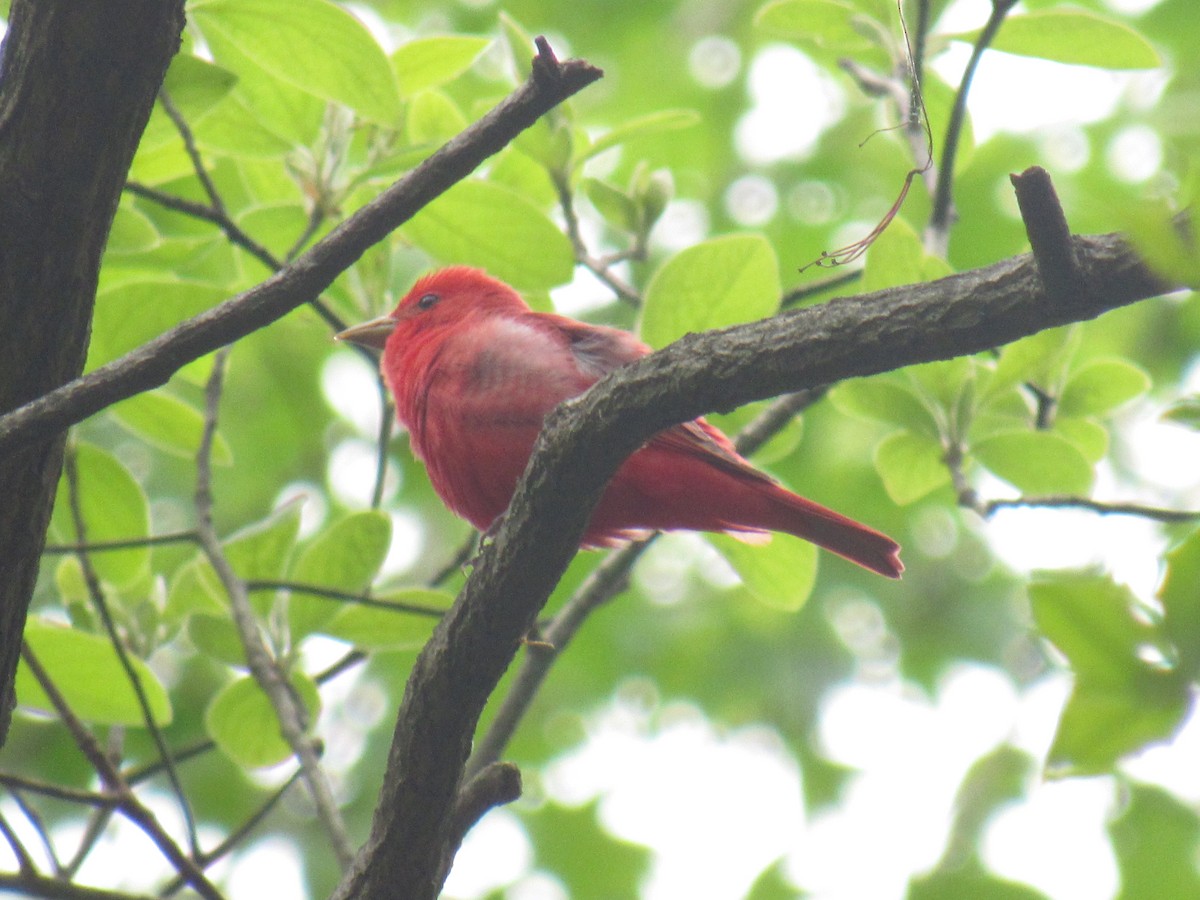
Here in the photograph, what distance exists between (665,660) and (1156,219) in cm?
706

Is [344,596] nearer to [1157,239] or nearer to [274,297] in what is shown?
[274,297]

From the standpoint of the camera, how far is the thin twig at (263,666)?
3.16 metres

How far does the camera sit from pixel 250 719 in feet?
11.7

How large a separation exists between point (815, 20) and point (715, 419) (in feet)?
3.76

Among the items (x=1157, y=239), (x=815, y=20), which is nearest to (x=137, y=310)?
(x=815, y=20)

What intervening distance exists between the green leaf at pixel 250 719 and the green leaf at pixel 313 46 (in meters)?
1.50

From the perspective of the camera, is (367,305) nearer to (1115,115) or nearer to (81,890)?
(81,890)

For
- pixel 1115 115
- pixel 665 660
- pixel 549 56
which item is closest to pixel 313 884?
pixel 665 660

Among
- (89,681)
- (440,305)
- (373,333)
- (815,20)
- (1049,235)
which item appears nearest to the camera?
(1049,235)

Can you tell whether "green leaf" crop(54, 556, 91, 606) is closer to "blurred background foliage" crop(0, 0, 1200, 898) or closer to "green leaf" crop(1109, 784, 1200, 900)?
"blurred background foliage" crop(0, 0, 1200, 898)

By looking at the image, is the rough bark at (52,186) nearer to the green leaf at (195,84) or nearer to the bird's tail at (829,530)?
the green leaf at (195,84)

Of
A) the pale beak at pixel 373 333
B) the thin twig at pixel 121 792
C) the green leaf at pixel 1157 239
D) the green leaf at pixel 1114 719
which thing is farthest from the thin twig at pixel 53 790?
the green leaf at pixel 1157 239

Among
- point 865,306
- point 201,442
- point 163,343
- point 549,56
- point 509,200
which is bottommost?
point 865,306

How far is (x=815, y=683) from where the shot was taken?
7.43m
